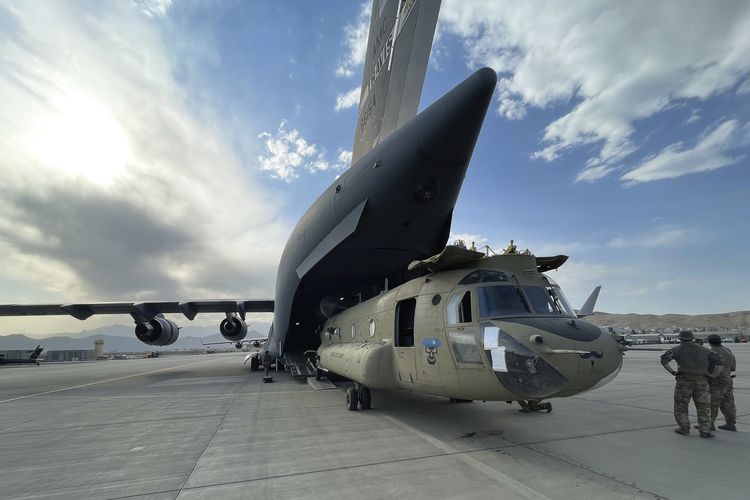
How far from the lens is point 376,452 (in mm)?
5277

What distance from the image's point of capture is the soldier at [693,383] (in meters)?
5.96

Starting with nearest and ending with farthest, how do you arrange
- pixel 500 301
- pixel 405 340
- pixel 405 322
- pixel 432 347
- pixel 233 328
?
pixel 500 301 → pixel 432 347 → pixel 405 340 → pixel 405 322 → pixel 233 328

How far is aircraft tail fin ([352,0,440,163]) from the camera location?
927 centimetres

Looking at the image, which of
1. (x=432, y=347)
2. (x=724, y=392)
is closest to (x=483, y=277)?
(x=432, y=347)

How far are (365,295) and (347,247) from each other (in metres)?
2.95

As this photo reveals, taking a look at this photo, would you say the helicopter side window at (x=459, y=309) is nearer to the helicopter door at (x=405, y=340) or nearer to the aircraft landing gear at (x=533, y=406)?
the helicopter door at (x=405, y=340)

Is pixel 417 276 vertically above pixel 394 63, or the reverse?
pixel 394 63

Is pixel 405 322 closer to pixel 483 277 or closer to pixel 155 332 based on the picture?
pixel 483 277

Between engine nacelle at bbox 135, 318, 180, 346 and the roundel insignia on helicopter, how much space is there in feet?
58.1

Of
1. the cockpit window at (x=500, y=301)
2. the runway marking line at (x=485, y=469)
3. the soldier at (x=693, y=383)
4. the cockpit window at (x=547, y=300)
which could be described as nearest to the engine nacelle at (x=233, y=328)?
the runway marking line at (x=485, y=469)

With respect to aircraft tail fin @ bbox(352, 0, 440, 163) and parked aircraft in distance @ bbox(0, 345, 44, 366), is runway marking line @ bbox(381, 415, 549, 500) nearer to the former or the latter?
aircraft tail fin @ bbox(352, 0, 440, 163)

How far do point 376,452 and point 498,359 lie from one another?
7.14 ft

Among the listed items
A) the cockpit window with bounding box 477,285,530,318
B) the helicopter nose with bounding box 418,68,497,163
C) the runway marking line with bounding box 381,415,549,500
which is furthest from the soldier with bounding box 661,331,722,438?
the helicopter nose with bounding box 418,68,497,163

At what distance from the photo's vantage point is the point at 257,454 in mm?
5355
